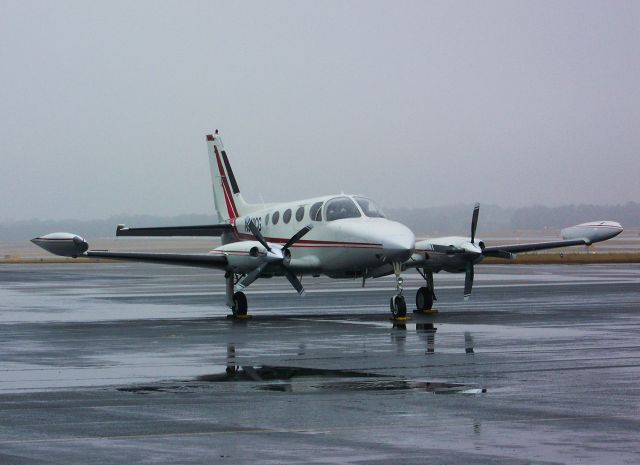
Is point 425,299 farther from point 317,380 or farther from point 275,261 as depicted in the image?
point 317,380

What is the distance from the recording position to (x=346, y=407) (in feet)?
42.6

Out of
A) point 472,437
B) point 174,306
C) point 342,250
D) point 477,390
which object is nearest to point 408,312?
point 342,250

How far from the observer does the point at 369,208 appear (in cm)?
2975

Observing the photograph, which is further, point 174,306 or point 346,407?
point 174,306

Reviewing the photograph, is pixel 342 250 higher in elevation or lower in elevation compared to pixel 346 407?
higher

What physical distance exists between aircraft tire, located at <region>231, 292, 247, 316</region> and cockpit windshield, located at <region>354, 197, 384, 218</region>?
153 inches

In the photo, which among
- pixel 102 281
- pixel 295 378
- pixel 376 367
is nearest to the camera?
pixel 295 378

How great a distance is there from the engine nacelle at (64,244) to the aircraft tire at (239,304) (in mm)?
4016

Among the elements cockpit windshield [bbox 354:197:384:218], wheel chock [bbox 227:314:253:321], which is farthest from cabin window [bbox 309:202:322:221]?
wheel chock [bbox 227:314:253:321]

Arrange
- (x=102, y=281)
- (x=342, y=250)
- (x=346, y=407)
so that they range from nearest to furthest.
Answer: (x=346, y=407) → (x=342, y=250) → (x=102, y=281)

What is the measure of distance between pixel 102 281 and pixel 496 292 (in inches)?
881

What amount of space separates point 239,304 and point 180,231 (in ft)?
20.3

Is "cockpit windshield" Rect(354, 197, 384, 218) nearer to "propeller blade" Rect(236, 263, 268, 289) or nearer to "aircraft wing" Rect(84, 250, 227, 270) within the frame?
"propeller blade" Rect(236, 263, 268, 289)

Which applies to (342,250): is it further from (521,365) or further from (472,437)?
(472,437)
